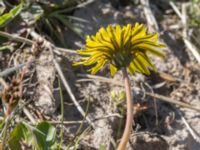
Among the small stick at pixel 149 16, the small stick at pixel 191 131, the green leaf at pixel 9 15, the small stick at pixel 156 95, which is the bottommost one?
the small stick at pixel 191 131

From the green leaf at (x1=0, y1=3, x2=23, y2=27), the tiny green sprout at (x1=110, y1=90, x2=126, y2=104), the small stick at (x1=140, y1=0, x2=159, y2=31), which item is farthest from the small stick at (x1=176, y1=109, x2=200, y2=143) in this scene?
the green leaf at (x1=0, y1=3, x2=23, y2=27)

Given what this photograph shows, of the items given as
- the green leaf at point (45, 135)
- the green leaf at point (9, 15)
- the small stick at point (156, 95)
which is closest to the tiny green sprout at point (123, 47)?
the green leaf at point (45, 135)

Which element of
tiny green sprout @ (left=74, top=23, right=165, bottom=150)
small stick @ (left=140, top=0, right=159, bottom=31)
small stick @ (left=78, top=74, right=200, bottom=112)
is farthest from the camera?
small stick @ (left=140, top=0, right=159, bottom=31)

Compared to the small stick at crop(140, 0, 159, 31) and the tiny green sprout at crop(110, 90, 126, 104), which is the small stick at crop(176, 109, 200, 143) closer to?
the tiny green sprout at crop(110, 90, 126, 104)

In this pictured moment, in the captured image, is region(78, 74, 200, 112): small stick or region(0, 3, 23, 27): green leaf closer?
region(0, 3, 23, 27): green leaf

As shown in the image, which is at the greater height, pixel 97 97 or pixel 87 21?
pixel 87 21

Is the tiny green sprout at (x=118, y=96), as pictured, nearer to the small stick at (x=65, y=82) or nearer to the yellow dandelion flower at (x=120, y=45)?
the small stick at (x=65, y=82)

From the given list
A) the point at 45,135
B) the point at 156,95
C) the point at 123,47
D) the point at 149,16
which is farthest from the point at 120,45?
the point at 149,16

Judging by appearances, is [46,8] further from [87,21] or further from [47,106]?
[47,106]

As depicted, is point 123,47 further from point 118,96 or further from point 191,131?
point 191,131

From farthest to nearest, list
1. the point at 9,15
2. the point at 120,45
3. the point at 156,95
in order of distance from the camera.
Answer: the point at 156,95
the point at 9,15
the point at 120,45

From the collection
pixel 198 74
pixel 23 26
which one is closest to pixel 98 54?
pixel 23 26
